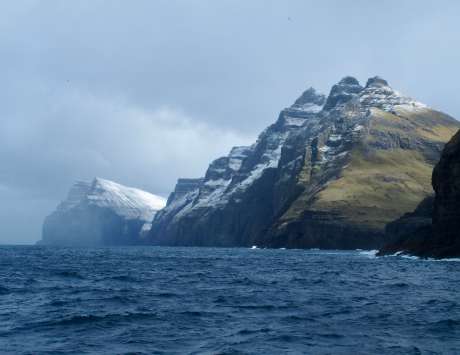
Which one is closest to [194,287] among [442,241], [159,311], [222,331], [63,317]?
[159,311]

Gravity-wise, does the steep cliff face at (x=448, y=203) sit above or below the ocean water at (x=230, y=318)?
above

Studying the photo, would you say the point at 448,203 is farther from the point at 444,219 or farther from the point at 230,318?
the point at 230,318

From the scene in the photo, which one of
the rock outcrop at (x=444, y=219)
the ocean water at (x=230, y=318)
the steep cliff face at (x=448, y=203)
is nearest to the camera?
the ocean water at (x=230, y=318)

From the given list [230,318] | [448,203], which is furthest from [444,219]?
[230,318]

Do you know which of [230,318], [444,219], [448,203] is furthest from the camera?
[448,203]

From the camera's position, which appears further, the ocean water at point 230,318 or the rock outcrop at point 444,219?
the rock outcrop at point 444,219

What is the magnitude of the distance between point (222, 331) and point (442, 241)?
86.6 m

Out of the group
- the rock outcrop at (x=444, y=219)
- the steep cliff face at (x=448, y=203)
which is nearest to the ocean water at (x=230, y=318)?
the steep cliff face at (x=448, y=203)

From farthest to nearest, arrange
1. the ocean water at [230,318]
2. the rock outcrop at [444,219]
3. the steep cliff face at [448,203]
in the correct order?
the rock outcrop at [444,219] → the steep cliff face at [448,203] → the ocean water at [230,318]

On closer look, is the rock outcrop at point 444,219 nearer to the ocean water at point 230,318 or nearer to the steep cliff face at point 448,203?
the steep cliff face at point 448,203

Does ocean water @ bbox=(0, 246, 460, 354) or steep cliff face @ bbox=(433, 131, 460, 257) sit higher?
steep cliff face @ bbox=(433, 131, 460, 257)

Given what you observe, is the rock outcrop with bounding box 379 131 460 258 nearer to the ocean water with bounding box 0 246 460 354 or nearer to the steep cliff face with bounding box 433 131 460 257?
the steep cliff face with bounding box 433 131 460 257

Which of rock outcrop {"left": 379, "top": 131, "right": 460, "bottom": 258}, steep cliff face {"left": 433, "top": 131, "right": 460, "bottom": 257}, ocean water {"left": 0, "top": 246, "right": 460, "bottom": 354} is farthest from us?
rock outcrop {"left": 379, "top": 131, "right": 460, "bottom": 258}

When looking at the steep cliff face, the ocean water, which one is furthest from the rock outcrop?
the ocean water
